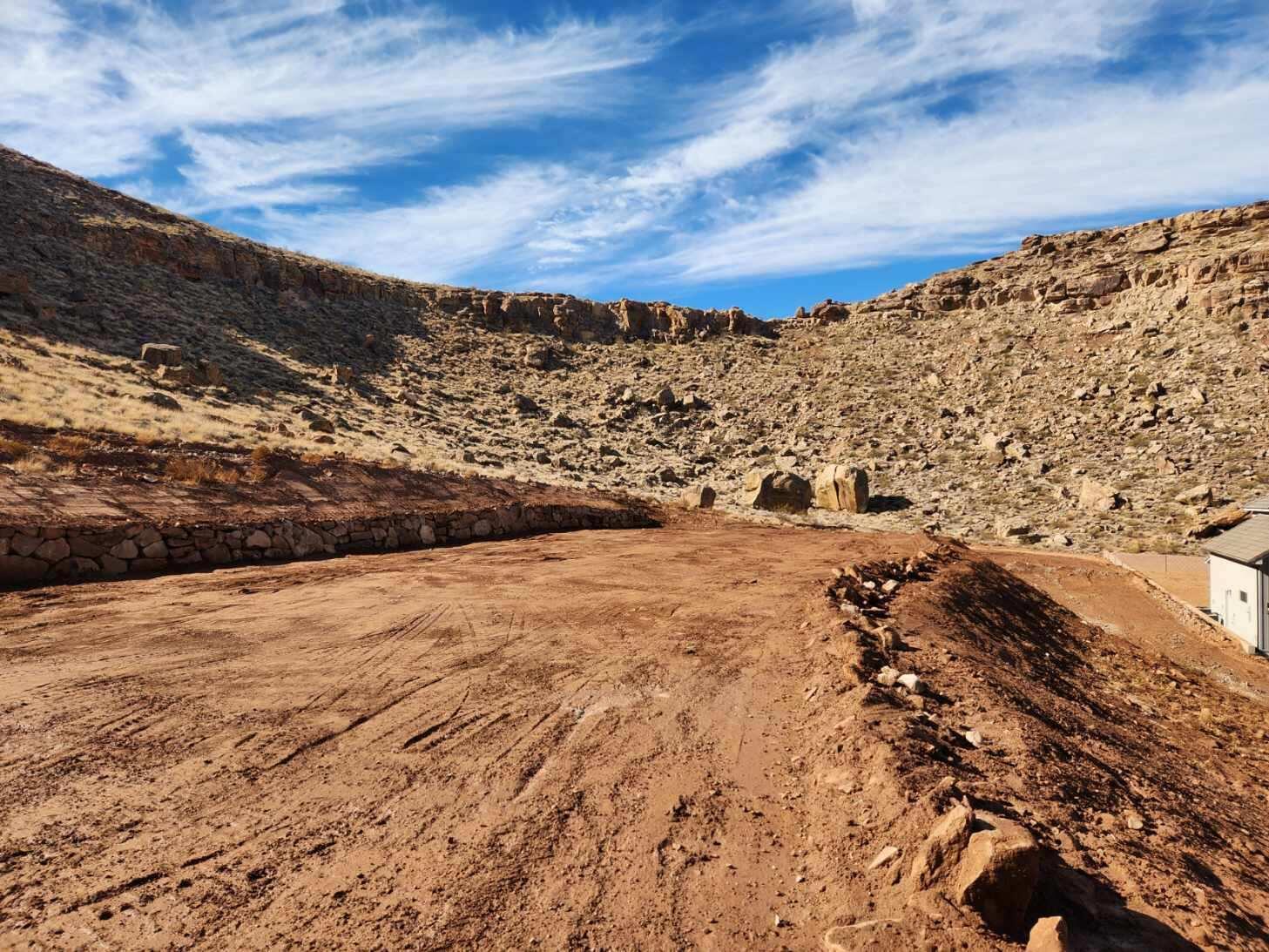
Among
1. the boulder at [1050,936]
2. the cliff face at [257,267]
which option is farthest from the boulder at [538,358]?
the boulder at [1050,936]

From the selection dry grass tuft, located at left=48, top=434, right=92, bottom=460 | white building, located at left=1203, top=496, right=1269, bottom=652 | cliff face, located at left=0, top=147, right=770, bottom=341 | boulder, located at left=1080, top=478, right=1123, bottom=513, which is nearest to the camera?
dry grass tuft, located at left=48, top=434, right=92, bottom=460

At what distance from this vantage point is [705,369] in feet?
157

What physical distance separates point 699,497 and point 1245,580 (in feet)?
51.2

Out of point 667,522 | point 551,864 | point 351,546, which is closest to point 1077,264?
point 667,522

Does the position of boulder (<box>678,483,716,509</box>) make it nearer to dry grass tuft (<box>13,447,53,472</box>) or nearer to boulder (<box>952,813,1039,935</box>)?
dry grass tuft (<box>13,447,53,472</box>)

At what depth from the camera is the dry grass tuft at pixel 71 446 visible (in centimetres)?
1327

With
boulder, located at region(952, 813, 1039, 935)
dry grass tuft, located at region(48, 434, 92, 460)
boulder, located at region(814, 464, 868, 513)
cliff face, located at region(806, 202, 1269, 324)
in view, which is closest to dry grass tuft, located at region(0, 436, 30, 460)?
dry grass tuft, located at region(48, 434, 92, 460)

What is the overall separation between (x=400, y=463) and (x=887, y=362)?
112ft

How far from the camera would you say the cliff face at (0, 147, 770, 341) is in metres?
37.6

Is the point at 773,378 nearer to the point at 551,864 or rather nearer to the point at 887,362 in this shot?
the point at 887,362

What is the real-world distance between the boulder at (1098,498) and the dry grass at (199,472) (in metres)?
27.5

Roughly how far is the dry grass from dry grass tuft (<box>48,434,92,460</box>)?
141 cm

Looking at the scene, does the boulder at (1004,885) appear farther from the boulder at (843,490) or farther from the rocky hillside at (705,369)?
the boulder at (843,490)

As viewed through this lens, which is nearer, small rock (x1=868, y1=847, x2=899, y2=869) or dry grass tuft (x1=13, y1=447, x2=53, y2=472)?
small rock (x1=868, y1=847, x2=899, y2=869)
